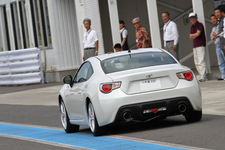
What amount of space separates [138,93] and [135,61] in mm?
879

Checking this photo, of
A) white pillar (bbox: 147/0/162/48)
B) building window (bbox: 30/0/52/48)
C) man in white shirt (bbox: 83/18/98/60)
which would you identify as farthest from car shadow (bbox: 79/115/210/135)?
building window (bbox: 30/0/52/48)

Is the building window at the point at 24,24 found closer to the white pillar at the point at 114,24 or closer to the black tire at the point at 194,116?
the white pillar at the point at 114,24

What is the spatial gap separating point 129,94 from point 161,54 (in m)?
1.30

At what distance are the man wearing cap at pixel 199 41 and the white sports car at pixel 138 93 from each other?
7044mm

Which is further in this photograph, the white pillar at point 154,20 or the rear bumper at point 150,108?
the white pillar at point 154,20

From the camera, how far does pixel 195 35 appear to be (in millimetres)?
16172

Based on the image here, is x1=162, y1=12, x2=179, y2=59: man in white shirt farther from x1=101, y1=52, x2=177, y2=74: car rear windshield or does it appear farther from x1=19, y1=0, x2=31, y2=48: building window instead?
x1=19, y1=0, x2=31, y2=48: building window

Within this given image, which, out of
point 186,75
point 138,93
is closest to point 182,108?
point 186,75

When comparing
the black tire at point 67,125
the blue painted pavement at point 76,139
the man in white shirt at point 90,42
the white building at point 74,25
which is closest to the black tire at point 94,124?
the blue painted pavement at point 76,139

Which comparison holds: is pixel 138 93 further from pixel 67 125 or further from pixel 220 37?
pixel 220 37

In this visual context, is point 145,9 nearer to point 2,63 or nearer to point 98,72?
point 2,63

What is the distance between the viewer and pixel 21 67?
86.9 feet

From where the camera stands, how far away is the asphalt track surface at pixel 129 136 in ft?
24.1

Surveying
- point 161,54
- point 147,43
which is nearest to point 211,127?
point 161,54
